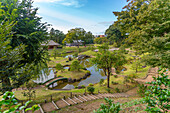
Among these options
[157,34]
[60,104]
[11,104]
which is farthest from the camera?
[157,34]

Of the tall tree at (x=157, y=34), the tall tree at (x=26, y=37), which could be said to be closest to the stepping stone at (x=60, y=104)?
the tall tree at (x=26, y=37)

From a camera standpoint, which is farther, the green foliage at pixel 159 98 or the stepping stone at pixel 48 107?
the stepping stone at pixel 48 107

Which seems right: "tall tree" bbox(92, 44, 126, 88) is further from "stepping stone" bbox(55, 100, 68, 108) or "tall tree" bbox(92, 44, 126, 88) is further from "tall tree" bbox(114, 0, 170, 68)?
"stepping stone" bbox(55, 100, 68, 108)

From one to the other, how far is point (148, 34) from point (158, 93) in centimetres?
807

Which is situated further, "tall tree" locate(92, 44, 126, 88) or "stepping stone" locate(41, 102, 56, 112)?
"tall tree" locate(92, 44, 126, 88)

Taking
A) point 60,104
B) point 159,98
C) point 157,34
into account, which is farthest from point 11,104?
point 157,34

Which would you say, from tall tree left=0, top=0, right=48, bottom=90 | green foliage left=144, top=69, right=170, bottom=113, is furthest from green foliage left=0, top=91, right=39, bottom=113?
tall tree left=0, top=0, right=48, bottom=90

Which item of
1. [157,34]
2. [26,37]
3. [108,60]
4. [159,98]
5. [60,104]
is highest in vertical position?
[157,34]

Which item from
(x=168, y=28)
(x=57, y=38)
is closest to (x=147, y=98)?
(x=168, y=28)

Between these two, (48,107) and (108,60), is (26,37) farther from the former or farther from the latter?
(108,60)

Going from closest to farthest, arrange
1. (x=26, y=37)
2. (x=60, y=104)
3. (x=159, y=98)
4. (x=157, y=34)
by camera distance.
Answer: (x=159, y=98)
(x=26, y=37)
(x=60, y=104)
(x=157, y=34)

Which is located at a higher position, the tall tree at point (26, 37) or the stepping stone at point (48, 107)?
the tall tree at point (26, 37)

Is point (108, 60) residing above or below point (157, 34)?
below

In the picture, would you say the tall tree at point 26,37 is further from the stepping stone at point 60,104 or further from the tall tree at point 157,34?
the tall tree at point 157,34
